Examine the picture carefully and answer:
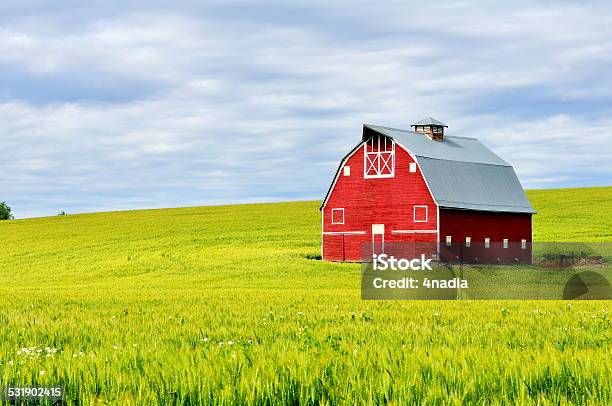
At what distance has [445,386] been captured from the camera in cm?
618

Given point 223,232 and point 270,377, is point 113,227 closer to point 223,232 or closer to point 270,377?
point 223,232

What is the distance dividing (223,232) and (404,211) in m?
22.3

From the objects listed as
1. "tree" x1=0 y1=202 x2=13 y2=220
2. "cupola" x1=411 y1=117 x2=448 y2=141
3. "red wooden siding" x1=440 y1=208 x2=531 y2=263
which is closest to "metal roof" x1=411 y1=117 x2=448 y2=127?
"cupola" x1=411 y1=117 x2=448 y2=141

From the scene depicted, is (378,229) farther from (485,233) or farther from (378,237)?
(485,233)

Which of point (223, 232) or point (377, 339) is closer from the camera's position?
point (377, 339)

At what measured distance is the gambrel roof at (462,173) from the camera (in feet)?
181

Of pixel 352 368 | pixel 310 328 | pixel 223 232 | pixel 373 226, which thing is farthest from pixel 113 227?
pixel 352 368

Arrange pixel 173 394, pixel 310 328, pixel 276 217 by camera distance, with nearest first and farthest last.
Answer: pixel 173 394, pixel 310 328, pixel 276 217

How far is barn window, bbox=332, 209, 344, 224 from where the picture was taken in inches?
2314

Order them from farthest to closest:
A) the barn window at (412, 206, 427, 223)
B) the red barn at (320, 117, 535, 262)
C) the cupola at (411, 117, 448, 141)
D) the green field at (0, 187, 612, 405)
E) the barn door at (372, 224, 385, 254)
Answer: the cupola at (411, 117, 448, 141)
the barn door at (372, 224, 385, 254)
the red barn at (320, 117, 535, 262)
the barn window at (412, 206, 427, 223)
the green field at (0, 187, 612, 405)

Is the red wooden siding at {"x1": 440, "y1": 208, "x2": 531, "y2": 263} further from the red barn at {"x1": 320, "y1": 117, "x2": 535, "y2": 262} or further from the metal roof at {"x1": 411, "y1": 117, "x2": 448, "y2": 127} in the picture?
the metal roof at {"x1": 411, "y1": 117, "x2": 448, "y2": 127}

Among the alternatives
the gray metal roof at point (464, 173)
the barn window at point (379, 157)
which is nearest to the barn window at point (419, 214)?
the gray metal roof at point (464, 173)

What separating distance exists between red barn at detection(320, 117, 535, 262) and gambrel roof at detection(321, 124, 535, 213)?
0.08m

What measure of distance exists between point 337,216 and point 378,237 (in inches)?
151
